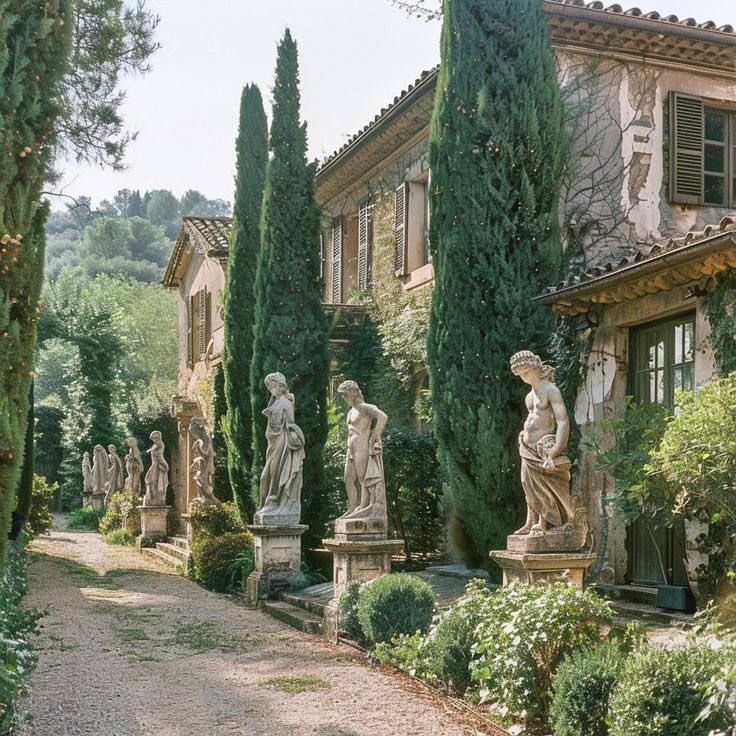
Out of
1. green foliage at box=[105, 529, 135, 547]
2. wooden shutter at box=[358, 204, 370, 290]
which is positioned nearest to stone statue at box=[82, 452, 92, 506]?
green foliage at box=[105, 529, 135, 547]

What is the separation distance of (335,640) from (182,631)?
1.85 m

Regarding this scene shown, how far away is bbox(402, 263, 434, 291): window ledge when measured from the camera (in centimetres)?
1519

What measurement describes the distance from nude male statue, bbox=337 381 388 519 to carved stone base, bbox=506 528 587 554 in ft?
9.40

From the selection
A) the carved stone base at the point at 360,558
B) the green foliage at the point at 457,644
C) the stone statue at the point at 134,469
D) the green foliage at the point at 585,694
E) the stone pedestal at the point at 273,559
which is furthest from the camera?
the stone statue at the point at 134,469

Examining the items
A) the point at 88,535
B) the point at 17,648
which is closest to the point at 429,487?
the point at 17,648

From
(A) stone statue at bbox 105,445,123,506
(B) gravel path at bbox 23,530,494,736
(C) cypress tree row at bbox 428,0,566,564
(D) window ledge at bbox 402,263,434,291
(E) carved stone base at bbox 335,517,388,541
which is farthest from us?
(A) stone statue at bbox 105,445,123,506

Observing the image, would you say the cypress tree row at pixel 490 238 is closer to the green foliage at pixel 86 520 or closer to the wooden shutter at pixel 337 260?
the wooden shutter at pixel 337 260

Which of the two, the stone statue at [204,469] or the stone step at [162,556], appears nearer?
the stone statue at [204,469]

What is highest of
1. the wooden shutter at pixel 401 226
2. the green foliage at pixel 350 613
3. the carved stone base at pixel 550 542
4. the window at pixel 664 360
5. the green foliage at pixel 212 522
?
the wooden shutter at pixel 401 226

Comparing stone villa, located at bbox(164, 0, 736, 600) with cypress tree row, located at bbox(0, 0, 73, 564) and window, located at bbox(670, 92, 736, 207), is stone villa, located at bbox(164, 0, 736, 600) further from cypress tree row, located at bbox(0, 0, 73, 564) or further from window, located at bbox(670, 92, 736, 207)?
cypress tree row, located at bbox(0, 0, 73, 564)

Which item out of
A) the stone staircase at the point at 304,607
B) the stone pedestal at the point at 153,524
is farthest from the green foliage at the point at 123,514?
the stone staircase at the point at 304,607

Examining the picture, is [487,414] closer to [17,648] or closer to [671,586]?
[671,586]

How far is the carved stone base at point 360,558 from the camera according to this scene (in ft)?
32.0

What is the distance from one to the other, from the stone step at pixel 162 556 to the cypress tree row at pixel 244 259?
5.92ft
